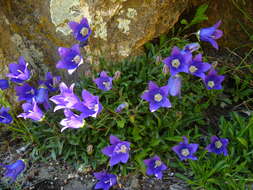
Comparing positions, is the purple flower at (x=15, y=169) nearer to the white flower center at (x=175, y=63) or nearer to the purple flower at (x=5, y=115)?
the purple flower at (x=5, y=115)

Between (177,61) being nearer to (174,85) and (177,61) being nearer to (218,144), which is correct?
(174,85)

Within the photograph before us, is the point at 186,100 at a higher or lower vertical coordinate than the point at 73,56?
lower

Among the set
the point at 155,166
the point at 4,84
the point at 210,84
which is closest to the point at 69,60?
the point at 4,84

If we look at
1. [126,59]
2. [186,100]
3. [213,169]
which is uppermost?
[126,59]

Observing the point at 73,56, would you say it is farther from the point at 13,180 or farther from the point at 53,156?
the point at 13,180

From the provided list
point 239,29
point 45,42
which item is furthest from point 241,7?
point 45,42

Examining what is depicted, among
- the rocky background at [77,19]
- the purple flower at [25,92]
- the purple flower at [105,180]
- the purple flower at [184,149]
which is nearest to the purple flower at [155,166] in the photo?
the purple flower at [184,149]

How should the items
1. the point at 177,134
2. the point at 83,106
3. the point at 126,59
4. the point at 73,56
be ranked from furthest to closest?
the point at 126,59 → the point at 177,134 → the point at 73,56 → the point at 83,106

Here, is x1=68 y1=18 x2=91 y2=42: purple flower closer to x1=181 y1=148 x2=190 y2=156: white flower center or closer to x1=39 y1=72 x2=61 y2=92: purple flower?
x1=39 y1=72 x2=61 y2=92: purple flower
